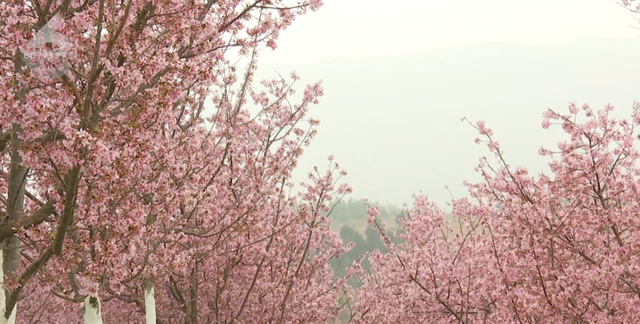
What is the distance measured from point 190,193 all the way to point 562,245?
5984 millimetres

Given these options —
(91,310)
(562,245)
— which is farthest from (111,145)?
(562,245)

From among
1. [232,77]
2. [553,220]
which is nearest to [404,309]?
[553,220]

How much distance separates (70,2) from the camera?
5684 millimetres

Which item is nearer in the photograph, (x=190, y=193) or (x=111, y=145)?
(x=111, y=145)

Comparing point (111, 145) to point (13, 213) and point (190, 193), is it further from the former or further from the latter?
point (13, 213)

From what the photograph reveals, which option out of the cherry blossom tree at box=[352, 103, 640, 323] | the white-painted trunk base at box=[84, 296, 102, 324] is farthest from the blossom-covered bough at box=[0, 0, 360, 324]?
the cherry blossom tree at box=[352, 103, 640, 323]

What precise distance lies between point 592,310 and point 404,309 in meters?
4.46

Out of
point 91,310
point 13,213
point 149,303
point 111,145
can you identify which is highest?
point 111,145

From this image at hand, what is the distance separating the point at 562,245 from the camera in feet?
27.9

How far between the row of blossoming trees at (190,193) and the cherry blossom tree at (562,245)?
0.15ft

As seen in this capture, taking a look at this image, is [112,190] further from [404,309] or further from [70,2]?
[404,309]

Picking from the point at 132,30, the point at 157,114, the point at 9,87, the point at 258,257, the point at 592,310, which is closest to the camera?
the point at 9,87

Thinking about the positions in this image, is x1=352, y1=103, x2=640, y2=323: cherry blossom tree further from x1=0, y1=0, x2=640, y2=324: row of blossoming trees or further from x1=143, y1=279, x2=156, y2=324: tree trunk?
x1=143, y1=279, x2=156, y2=324: tree trunk

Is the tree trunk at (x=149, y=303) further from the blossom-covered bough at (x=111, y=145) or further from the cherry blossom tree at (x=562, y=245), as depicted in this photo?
the cherry blossom tree at (x=562, y=245)
